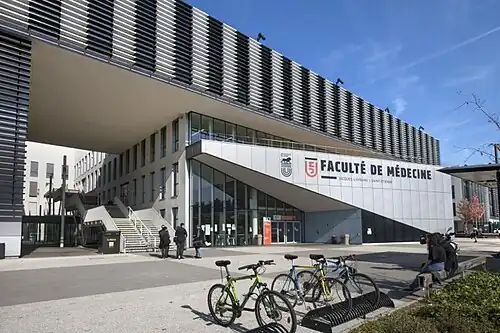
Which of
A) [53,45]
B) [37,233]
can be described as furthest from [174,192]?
[37,233]

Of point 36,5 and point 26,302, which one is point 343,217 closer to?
point 36,5

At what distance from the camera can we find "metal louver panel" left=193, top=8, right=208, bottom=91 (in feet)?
92.0

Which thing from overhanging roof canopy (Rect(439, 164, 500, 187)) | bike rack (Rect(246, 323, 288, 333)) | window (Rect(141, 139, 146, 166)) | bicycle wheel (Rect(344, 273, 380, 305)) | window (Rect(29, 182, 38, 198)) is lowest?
bike rack (Rect(246, 323, 288, 333))

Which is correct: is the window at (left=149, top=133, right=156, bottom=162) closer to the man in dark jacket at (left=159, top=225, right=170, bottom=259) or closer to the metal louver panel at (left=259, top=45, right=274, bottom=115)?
the metal louver panel at (left=259, top=45, right=274, bottom=115)

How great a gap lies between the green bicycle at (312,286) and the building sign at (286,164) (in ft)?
76.1

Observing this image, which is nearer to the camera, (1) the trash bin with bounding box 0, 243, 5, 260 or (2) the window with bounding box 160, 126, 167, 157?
(1) the trash bin with bounding box 0, 243, 5, 260

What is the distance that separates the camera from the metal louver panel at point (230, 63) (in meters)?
30.0

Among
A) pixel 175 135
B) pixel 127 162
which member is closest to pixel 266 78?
pixel 175 135

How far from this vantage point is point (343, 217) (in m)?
34.0

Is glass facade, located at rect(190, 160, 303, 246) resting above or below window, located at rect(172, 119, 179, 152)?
below

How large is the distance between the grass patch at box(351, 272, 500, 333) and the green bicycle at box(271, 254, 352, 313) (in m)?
1.14

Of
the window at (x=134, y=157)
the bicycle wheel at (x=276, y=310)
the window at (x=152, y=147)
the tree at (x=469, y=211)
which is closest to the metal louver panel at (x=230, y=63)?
the window at (x=152, y=147)

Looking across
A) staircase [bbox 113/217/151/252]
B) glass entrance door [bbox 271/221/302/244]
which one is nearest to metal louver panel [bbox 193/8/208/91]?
staircase [bbox 113/217/151/252]

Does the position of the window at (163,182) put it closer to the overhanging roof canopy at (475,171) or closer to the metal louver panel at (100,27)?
the metal louver panel at (100,27)
